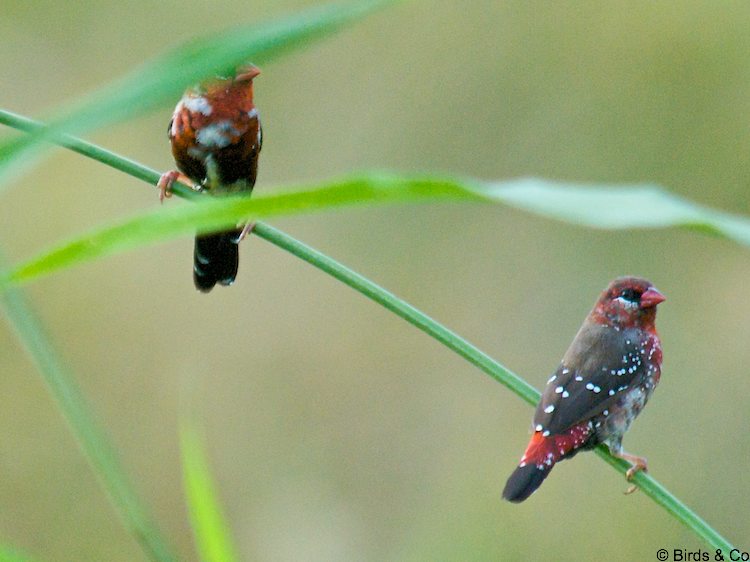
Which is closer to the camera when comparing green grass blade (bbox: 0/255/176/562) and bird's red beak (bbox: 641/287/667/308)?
green grass blade (bbox: 0/255/176/562)

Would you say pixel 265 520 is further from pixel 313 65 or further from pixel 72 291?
pixel 313 65

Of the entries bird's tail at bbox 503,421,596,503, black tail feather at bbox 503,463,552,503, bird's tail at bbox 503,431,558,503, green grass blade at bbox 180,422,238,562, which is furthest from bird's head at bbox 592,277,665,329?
A: green grass blade at bbox 180,422,238,562

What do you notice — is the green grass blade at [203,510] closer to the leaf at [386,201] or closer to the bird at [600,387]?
the leaf at [386,201]

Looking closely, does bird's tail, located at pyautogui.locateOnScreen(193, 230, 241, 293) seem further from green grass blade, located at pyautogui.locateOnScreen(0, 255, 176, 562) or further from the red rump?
green grass blade, located at pyautogui.locateOnScreen(0, 255, 176, 562)

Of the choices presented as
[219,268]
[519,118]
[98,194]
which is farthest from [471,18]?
[219,268]

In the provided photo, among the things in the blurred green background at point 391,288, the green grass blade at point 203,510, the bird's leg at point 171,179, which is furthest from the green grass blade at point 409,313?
the blurred green background at point 391,288
